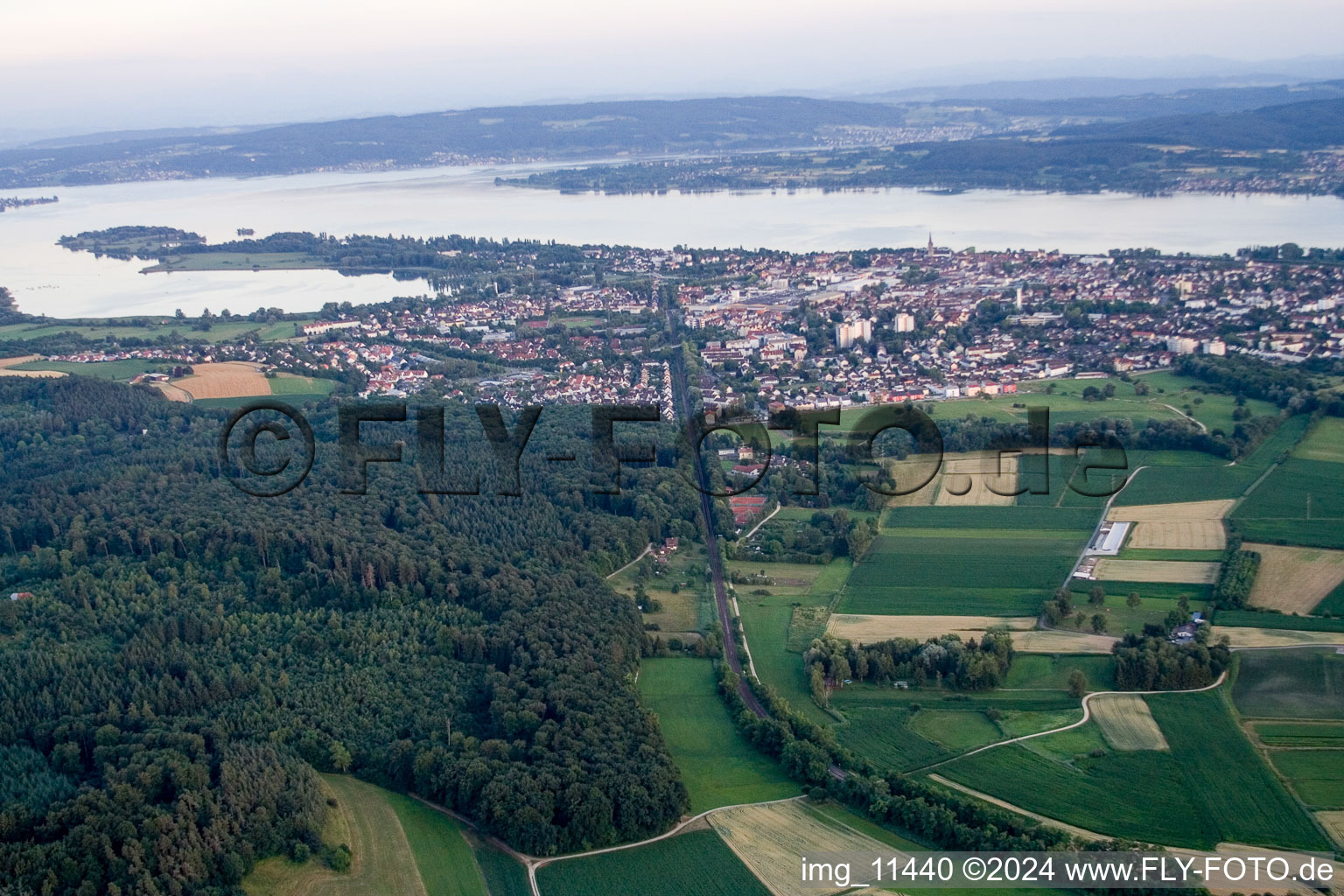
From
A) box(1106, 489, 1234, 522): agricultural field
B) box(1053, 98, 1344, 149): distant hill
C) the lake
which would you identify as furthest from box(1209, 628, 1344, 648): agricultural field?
box(1053, 98, 1344, 149): distant hill

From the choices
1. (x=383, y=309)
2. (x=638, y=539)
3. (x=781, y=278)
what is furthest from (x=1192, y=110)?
(x=638, y=539)

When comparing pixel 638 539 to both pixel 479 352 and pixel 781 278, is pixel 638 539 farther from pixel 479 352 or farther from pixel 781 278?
pixel 781 278

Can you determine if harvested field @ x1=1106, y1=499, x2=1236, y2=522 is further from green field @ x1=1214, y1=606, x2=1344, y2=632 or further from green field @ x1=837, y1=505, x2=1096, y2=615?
green field @ x1=1214, y1=606, x2=1344, y2=632

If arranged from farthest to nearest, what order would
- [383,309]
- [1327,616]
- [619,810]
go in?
[383,309] → [1327,616] → [619,810]

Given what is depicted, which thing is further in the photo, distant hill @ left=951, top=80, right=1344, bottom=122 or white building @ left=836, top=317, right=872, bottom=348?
distant hill @ left=951, top=80, right=1344, bottom=122

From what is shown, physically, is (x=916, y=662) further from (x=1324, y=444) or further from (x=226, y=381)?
(x=226, y=381)

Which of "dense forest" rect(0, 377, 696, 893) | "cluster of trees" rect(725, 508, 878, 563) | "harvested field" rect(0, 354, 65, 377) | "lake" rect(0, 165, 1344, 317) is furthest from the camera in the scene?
"lake" rect(0, 165, 1344, 317)

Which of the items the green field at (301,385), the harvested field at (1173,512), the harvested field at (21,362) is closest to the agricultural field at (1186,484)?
the harvested field at (1173,512)
